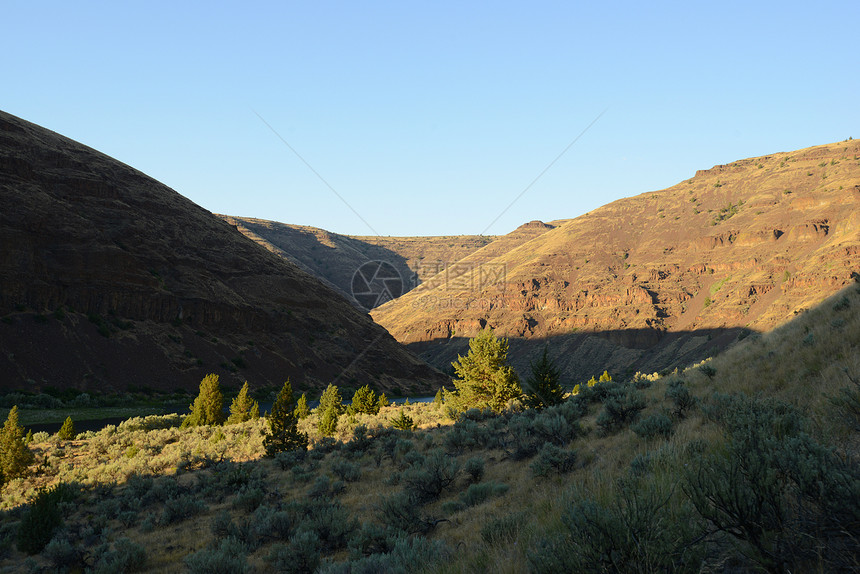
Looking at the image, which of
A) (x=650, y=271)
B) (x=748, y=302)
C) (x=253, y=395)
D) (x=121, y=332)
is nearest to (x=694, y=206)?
(x=650, y=271)

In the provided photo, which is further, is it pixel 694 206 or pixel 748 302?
pixel 694 206

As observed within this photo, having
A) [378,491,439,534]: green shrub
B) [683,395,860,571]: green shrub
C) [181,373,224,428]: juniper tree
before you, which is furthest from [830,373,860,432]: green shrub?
[181,373,224,428]: juniper tree

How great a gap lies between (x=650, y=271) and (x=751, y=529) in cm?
12178

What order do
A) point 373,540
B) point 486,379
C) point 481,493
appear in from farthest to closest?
point 486,379 < point 481,493 < point 373,540

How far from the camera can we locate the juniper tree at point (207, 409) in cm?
3378

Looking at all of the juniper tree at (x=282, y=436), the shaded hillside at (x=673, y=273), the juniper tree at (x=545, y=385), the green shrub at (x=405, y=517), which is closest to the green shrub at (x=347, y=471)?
the green shrub at (x=405, y=517)

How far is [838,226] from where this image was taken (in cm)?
8825

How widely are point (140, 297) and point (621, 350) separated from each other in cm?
8965

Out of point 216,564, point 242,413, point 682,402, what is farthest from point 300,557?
point 242,413

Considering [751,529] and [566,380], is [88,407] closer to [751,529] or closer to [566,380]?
[751,529]

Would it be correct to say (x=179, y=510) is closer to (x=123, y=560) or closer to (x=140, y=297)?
(x=123, y=560)

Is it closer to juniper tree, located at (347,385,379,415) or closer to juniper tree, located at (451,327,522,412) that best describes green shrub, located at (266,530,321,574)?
juniper tree, located at (451,327,522,412)

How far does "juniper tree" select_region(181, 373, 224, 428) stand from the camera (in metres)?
33.8

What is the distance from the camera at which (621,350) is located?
97562 mm
